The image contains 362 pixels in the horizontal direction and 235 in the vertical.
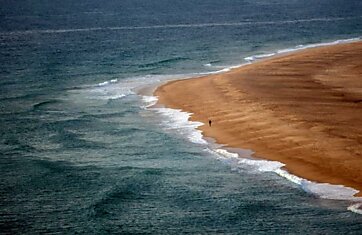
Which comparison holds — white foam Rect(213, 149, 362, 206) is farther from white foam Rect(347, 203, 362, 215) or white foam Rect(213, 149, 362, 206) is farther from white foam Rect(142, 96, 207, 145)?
white foam Rect(142, 96, 207, 145)

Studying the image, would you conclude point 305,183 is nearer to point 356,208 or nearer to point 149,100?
point 356,208

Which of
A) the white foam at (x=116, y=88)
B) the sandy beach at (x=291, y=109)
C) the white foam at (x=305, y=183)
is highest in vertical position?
the sandy beach at (x=291, y=109)

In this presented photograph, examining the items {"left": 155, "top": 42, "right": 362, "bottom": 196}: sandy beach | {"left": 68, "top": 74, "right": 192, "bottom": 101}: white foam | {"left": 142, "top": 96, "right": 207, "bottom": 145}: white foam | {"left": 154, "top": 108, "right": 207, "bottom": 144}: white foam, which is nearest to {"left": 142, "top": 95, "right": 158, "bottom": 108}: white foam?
{"left": 142, "top": 96, "right": 207, "bottom": 145}: white foam

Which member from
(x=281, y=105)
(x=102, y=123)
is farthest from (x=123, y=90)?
(x=281, y=105)

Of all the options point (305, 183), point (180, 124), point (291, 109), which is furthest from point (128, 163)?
point (291, 109)

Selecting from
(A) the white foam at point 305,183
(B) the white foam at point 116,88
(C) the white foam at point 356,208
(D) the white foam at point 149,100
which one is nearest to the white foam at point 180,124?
(D) the white foam at point 149,100

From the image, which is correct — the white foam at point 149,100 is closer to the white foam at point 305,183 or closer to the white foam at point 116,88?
the white foam at point 116,88
